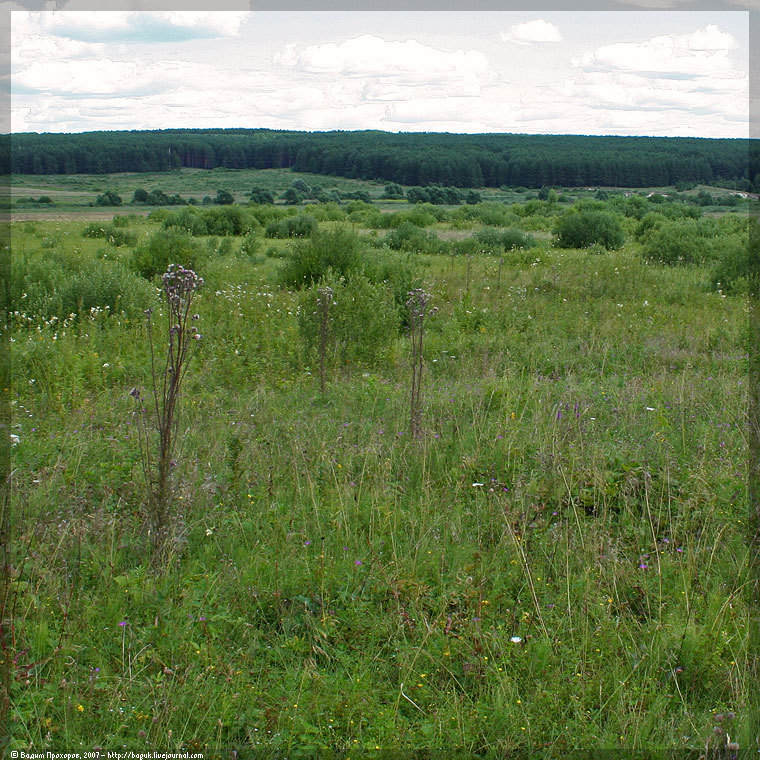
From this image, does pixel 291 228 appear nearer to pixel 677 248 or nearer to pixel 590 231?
pixel 590 231

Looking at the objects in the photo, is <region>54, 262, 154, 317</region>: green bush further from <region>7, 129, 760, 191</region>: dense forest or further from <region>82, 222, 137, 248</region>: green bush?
<region>7, 129, 760, 191</region>: dense forest

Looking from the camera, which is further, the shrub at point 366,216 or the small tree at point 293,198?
the small tree at point 293,198

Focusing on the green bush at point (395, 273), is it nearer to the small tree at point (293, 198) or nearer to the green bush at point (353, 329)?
the green bush at point (353, 329)

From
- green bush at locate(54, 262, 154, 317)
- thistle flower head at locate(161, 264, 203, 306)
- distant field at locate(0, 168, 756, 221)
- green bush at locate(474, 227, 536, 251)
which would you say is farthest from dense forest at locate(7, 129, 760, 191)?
thistle flower head at locate(161, 264, 203, 306)

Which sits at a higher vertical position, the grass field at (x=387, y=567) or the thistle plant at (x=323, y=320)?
the thistle plant at (x=323, y=320)

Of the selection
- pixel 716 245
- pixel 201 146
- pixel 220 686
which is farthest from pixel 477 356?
pixel 201 146

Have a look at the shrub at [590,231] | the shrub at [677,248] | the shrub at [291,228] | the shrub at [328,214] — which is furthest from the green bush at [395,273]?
the shrub at [328,214]

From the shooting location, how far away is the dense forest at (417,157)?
6303 centimetres

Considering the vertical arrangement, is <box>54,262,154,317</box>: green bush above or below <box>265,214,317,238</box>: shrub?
below

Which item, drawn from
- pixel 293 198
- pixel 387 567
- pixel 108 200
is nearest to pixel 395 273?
pixel 387 567

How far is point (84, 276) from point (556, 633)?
9780 mm

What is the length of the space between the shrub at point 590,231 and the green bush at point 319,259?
10.4 metres

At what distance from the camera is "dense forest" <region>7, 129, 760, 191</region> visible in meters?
63.0

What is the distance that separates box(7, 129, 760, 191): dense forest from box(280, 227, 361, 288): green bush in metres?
46.2
